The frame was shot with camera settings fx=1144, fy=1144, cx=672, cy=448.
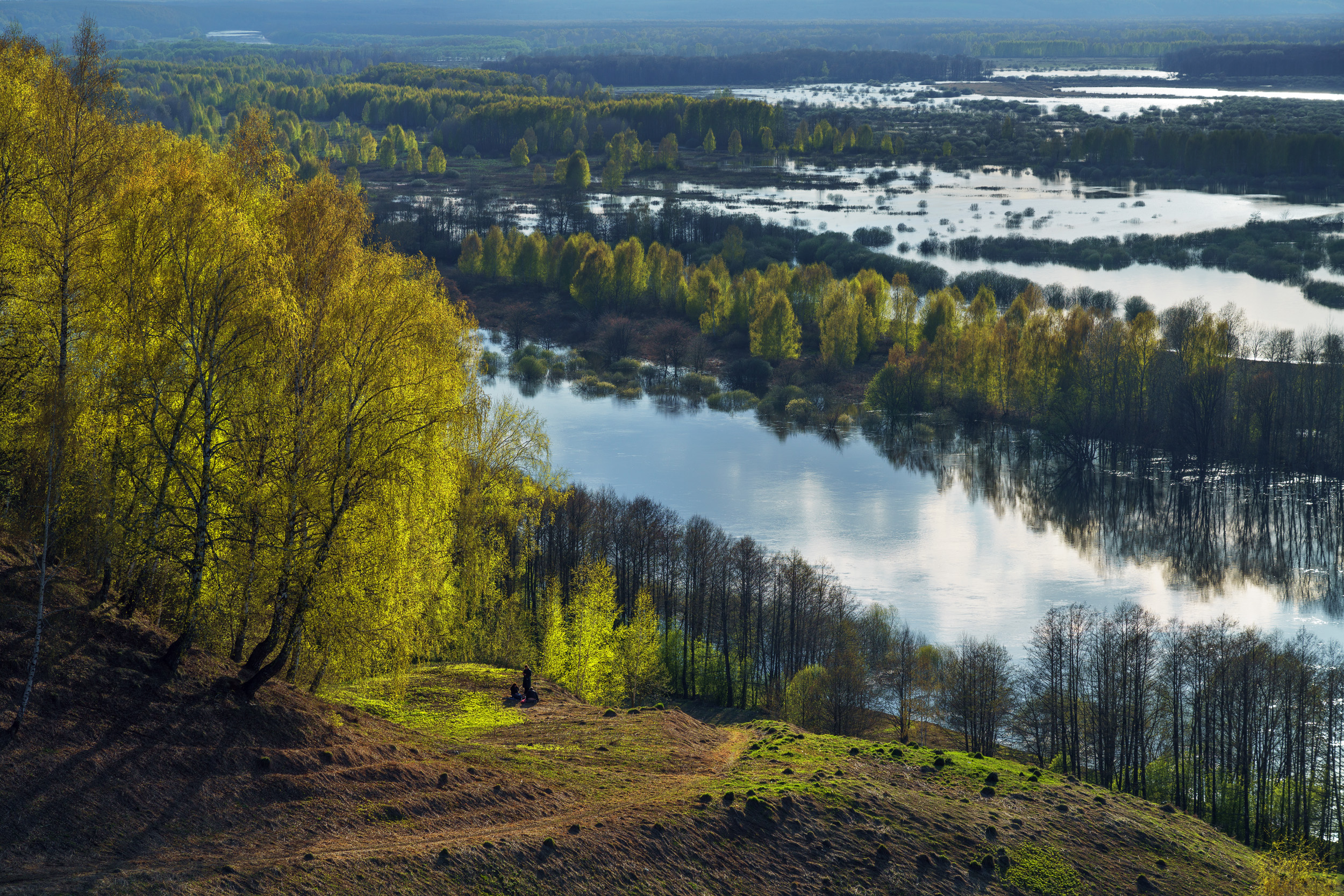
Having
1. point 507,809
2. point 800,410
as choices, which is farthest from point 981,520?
point 507,809

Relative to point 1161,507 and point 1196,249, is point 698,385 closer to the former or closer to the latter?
point 1161,507

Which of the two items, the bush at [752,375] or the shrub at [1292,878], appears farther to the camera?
the bush at [752,375]

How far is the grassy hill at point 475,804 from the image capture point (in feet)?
52.0

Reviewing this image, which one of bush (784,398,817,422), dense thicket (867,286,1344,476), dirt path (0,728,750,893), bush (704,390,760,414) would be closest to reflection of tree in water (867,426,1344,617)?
dense thicket (867,286,1344,476)

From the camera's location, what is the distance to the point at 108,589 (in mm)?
21125

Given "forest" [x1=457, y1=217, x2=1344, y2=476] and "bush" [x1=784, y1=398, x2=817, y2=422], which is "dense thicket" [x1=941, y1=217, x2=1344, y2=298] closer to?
"forest" [x1=457, y1=217, x2=1344, y2=476]

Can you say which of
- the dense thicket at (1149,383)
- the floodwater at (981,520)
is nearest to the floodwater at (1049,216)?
the dense thicket at (1149,383)

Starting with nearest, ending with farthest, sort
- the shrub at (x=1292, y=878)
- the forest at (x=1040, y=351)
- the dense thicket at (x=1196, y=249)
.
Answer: the shrub at (x=1292, y=878)
the forest at (x=1040, y=351)
the dense thicket at (x=1196, y=249)

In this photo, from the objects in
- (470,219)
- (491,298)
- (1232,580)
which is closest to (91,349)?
(1232,580)

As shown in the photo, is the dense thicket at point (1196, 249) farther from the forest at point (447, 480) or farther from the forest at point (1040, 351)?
the forest at point (447, 480)

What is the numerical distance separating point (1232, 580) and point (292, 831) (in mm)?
50032

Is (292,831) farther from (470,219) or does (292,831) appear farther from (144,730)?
(470,219)

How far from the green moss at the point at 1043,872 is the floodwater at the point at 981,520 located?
24.2 m

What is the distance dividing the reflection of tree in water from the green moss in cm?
3488
